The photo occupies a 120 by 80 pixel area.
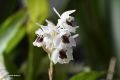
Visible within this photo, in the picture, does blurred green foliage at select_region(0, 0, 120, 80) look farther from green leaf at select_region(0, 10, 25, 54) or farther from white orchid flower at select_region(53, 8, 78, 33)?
white orchid flower at select_region(53, 8, 78, 33)

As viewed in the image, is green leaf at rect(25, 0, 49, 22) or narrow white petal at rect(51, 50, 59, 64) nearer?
narrow white petal at rect(51, 50, 59, 64)

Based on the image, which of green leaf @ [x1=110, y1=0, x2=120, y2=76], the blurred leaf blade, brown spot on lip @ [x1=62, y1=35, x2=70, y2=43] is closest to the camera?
brown spot on lip @ [x1=62, y1=35, x2=70, y2=43]

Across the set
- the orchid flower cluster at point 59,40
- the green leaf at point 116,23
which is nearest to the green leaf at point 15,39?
the green leaf at point 116,23

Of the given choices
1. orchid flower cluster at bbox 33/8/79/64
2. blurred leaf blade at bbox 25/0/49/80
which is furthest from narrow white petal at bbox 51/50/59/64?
blurred leaf blade at bbox 25/0/49/80

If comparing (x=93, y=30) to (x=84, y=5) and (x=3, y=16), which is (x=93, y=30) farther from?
(x=3, y=16)

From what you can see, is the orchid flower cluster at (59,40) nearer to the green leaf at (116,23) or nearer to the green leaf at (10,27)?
the green leaf at (10,27)

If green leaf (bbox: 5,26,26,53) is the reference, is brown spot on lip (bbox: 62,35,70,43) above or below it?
below

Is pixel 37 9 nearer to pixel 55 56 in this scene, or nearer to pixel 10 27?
pixel 10 27
